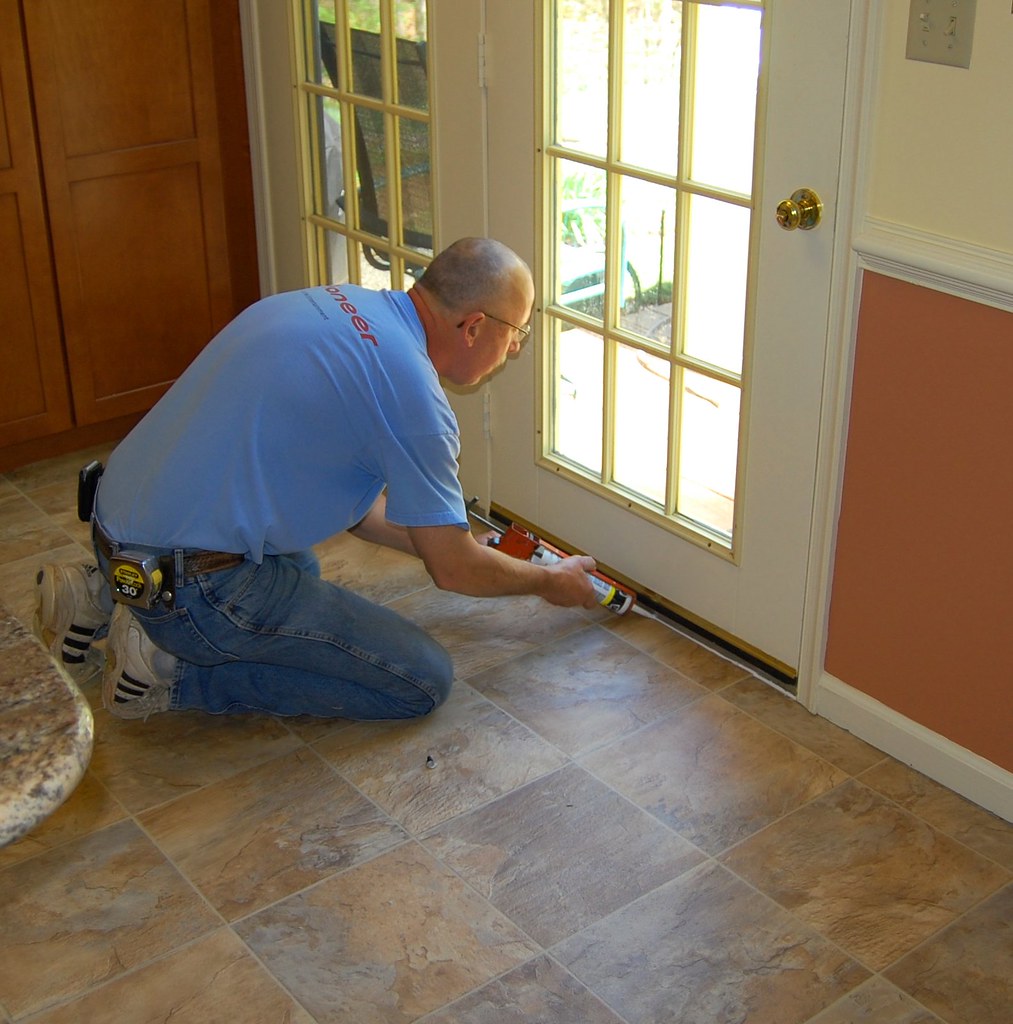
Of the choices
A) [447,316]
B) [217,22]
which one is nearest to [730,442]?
[447,316]

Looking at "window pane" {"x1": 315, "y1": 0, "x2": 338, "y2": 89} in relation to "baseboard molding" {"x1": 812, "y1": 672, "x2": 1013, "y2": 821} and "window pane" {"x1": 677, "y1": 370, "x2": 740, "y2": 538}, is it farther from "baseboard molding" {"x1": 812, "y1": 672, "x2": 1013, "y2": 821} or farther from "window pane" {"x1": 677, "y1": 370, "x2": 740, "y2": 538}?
"baseboard molding" {"x1": 812, "y1": 672, "x2": 1013, "y2": 821}

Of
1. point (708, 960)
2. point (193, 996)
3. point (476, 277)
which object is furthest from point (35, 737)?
point (476, 277)

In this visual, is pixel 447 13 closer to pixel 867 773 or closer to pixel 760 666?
pixel 760 666

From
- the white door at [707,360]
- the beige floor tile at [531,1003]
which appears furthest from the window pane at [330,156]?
the beige floor tile at [531,1003]

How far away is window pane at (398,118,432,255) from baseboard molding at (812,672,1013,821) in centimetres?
143

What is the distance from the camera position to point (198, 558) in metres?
2.41

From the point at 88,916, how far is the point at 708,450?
1414mm

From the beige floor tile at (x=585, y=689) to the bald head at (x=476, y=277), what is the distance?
78 centimetres

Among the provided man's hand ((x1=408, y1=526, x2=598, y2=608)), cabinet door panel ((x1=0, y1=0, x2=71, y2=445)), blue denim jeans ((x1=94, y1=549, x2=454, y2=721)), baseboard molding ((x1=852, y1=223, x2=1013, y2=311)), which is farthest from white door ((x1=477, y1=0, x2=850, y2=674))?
cabinet door panel ((x1=0, y1=0, x2=71, y2=445))

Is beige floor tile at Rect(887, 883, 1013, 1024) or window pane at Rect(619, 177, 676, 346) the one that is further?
window pane at Rect(619, 177, 676, 346)

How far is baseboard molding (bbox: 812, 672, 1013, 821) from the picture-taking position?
7.68ft

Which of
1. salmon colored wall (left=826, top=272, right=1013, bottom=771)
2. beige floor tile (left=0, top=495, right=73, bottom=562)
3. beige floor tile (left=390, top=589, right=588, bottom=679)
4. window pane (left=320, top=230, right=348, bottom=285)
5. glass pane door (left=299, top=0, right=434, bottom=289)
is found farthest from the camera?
window pane (left=320, top=230, right=348, bottom=285)

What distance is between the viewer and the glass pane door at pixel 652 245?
2.46 m

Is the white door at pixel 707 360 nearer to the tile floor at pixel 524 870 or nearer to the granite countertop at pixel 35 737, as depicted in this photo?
the tile floor at pixel 524 870
